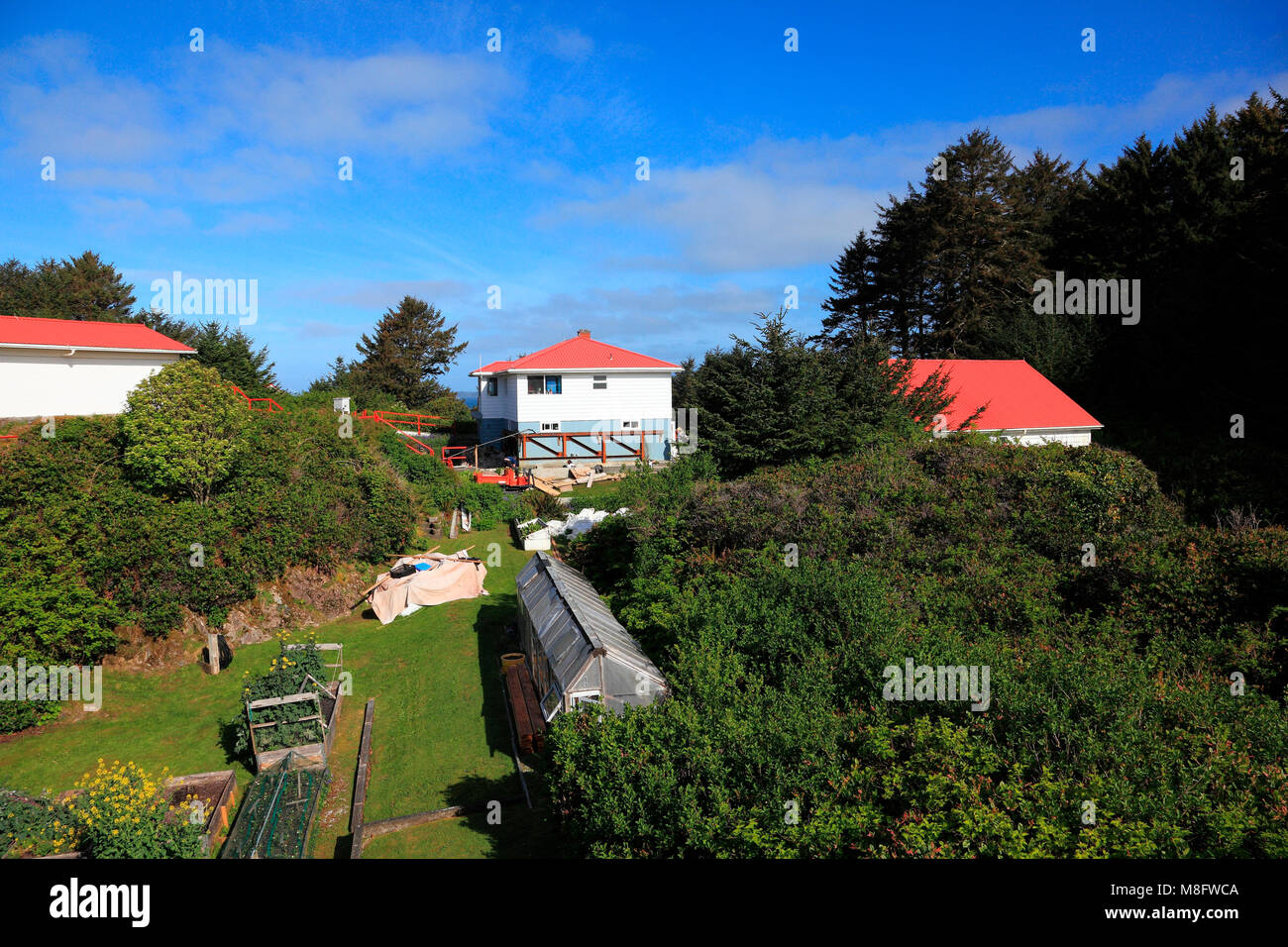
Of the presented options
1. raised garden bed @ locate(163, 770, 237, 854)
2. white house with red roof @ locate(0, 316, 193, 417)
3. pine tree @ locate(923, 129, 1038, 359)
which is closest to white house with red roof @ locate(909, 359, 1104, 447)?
pine tree @ locate(923, 129, 1038, 359)

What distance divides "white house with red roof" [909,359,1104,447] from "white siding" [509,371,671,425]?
13.1m

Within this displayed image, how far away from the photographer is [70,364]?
21688mm

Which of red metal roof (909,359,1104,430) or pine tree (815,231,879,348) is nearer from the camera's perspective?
red metal roof (909,359,1104,430)

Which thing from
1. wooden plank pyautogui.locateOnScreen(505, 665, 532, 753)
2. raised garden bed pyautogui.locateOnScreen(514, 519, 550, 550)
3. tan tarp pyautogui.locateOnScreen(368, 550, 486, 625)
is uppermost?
raised garden bed pyautogui.locateOnScreen(514, 519, 550, 550)

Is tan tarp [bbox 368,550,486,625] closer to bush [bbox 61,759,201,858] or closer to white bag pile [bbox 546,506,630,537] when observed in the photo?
white bag pile [bbox 546,506,630,537]

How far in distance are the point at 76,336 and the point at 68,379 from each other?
1.50 metres

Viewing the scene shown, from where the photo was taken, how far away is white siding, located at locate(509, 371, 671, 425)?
3375 centimetres

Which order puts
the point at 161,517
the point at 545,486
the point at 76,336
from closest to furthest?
the point at 161,517
the point at 76,336
the point at 545,486

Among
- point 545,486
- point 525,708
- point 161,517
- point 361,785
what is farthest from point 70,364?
point 525,708

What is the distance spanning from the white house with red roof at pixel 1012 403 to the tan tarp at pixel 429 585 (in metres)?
16.2

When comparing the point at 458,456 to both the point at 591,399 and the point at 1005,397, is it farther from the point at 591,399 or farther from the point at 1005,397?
the point at 1005,397
